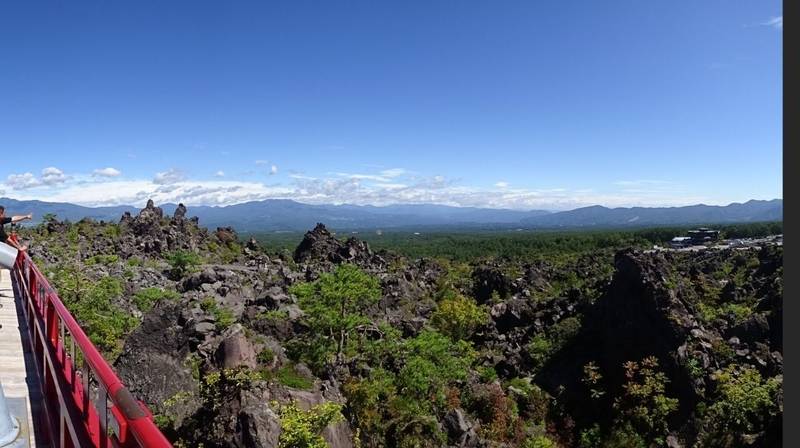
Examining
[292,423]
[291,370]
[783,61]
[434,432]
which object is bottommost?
[434,432]

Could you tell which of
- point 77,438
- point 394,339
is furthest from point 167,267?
point 77,438

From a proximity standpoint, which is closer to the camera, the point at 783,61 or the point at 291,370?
the point at 783,61

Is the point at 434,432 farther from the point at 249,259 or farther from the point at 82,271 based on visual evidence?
the point at 249,259

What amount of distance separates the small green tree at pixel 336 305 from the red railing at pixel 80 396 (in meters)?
17.5

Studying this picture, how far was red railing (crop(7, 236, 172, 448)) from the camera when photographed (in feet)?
6.82

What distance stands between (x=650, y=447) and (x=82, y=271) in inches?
1240

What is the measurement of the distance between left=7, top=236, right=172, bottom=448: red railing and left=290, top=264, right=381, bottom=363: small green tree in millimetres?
17469

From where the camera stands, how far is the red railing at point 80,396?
2080mm

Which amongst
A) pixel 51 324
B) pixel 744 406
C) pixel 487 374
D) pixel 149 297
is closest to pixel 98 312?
pixel 149 297

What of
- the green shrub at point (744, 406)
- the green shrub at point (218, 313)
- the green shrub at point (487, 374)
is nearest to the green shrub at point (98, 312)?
the green shrub at point (218, 313)

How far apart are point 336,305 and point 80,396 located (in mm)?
22151

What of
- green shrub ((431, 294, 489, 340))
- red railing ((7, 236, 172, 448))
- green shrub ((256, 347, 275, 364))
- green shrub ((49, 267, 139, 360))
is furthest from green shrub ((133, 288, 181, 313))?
red railing ((7, 236, 172, 448))

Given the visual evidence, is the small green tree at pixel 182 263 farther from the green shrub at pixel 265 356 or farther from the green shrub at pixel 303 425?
the green shrub at pixel 303 425

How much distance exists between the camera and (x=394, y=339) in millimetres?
26484
